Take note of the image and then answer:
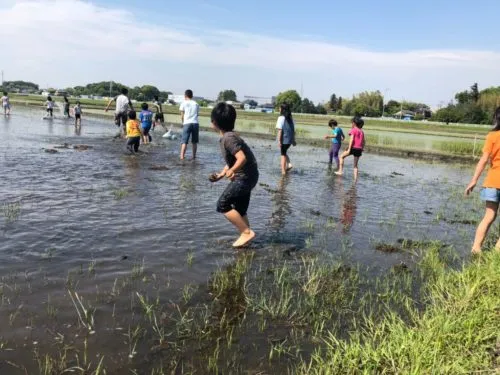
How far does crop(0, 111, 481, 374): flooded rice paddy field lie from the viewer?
11.5 feet

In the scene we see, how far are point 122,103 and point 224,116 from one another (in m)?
12.9

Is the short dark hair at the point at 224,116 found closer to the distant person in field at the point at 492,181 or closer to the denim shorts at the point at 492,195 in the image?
the distant person in field at the point at 492,181

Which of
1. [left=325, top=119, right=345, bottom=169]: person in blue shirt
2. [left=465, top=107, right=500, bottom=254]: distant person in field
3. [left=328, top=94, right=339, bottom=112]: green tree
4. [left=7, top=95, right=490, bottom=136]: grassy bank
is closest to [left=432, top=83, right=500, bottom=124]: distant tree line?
[left=7, top=95, right=490, bottom=136]: grassy bank

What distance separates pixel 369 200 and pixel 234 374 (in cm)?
768

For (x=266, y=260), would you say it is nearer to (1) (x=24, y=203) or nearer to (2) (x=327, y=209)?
(2) (x=327, y=209)

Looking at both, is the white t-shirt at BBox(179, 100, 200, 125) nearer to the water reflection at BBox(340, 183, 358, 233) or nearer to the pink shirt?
the pink shirt

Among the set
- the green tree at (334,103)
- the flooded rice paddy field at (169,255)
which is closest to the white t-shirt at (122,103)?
the flooded rice paddy field at (169,255)

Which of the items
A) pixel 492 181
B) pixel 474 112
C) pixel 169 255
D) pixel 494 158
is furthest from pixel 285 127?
pixel 474 112

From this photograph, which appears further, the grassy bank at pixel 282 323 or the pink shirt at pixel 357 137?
the pink shirt at pixel 357 137

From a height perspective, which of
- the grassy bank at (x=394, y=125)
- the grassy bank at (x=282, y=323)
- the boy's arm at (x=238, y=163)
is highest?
the grassy bank at (x=394, y=125)

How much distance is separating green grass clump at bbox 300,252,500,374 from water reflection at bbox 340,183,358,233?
3250mm

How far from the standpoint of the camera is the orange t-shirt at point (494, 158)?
6.18 metres

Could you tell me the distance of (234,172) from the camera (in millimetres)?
5680

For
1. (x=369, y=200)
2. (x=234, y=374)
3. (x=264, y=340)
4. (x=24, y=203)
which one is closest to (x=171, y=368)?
(x=234, y=374)
